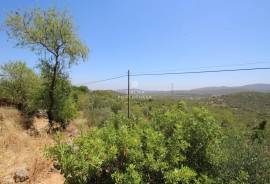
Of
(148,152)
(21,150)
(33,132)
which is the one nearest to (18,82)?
(33,132)

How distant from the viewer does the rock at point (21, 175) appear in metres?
8.68

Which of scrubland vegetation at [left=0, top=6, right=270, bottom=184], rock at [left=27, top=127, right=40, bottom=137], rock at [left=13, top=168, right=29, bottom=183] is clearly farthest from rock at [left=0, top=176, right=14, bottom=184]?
rock at [left=27, top=127, right=40, bottom=137]

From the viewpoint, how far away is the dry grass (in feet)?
30.3

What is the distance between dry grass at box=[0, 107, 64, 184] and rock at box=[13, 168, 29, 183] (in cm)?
15

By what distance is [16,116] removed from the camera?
→ 17.0 m

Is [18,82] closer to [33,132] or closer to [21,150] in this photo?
[33,132]

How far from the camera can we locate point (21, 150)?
38.4 ft

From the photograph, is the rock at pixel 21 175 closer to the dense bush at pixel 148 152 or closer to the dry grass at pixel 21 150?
the dry grass at pixel 21 150

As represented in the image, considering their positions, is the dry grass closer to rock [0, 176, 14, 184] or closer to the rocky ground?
the rocky ground

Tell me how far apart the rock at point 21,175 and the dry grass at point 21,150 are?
15 centimetres

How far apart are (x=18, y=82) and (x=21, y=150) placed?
377 inches

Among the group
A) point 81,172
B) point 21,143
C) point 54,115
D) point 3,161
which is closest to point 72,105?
point 54,115

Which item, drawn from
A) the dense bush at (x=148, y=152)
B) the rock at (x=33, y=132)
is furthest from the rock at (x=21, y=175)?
the rock at (x=33, y=132)

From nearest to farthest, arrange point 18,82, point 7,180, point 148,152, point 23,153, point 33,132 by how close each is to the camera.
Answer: point 148,152
point 7,180
point 23,153
point 33,132
point 18,82
